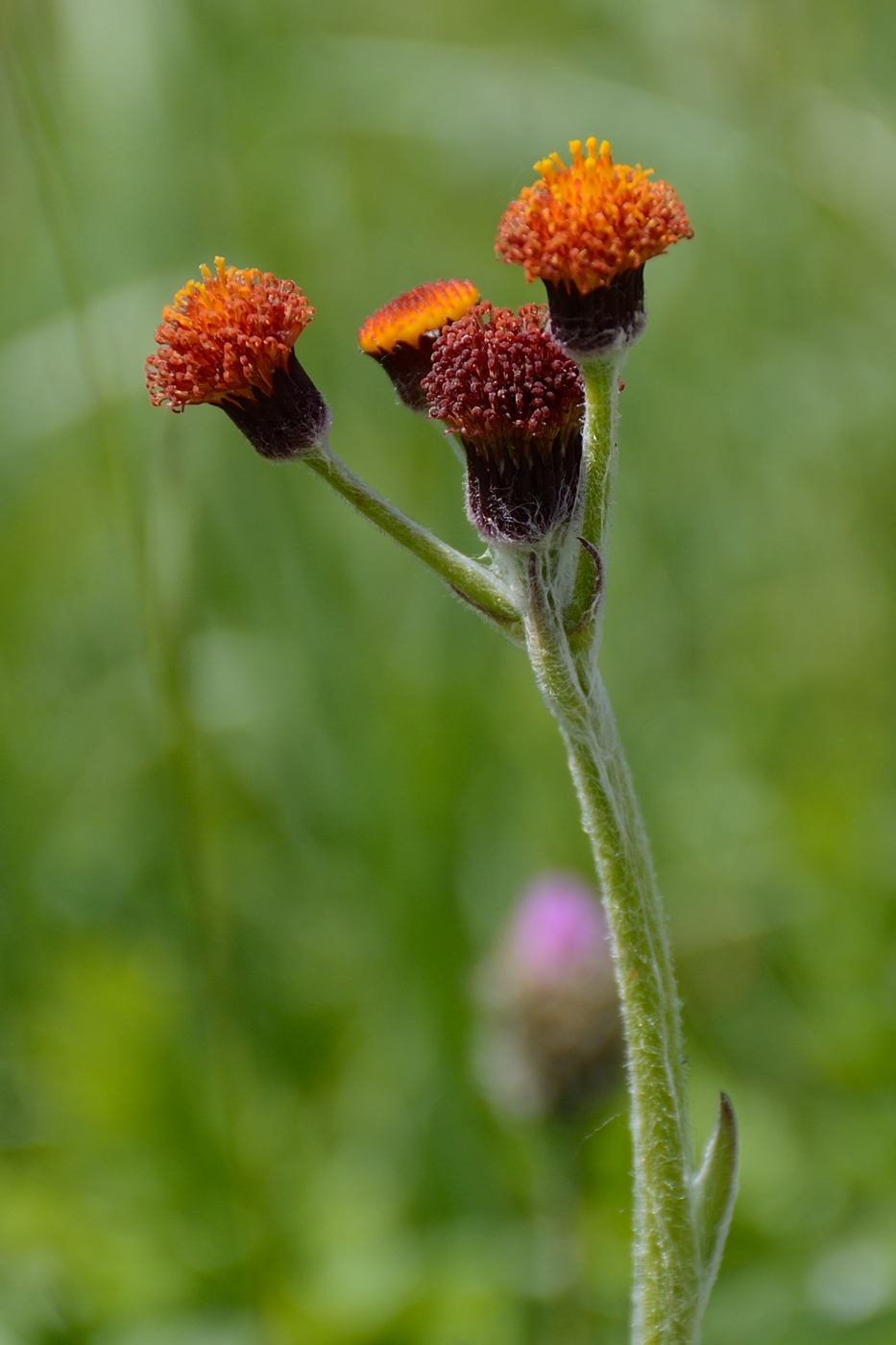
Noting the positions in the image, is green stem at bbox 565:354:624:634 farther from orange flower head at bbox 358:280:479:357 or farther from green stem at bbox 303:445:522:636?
orange flower head at bbox 358:280:479:357

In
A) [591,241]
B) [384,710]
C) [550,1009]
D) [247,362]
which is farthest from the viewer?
[384,710]

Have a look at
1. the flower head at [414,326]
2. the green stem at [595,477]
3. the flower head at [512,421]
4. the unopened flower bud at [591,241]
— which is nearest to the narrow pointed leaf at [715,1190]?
the green stem at [595,477]

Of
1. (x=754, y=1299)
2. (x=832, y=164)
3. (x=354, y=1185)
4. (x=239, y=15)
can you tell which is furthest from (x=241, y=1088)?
(x=239, y=15)

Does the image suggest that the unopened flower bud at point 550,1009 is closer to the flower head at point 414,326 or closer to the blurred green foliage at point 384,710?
the blurred green foliage at point 384,710

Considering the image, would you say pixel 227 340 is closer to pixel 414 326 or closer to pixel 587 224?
pixel 414 326

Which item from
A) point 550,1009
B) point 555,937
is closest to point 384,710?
point 555,937

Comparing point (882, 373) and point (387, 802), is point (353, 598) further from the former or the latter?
point (882, 373)

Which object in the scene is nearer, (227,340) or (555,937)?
(227,340)
